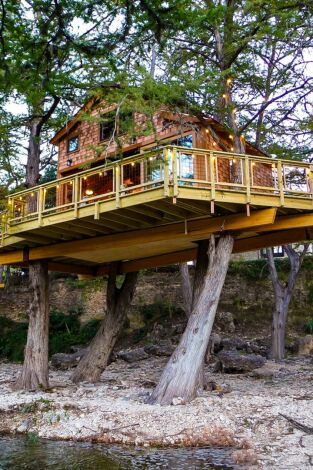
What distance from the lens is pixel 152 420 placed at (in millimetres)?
9000

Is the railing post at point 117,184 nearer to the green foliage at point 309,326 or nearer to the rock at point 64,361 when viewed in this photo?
the rock at point 64,361

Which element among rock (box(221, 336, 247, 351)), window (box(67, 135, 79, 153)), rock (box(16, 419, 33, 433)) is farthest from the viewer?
rock (box(221, 336, 247, 351))

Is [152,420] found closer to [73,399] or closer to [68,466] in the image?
[68,466]

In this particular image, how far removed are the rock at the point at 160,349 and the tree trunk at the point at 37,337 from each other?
721cm

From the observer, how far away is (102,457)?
24.6ft

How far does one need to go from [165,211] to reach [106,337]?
608cm

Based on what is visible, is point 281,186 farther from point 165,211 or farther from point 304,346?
point 304,346

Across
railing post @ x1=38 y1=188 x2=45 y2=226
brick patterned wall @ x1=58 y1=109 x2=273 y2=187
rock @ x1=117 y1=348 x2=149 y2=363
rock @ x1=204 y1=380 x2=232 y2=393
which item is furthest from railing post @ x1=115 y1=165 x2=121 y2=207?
rock @ x1=117 y1=348 x2=149 y2=363

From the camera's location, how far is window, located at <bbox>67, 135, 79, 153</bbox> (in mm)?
18703

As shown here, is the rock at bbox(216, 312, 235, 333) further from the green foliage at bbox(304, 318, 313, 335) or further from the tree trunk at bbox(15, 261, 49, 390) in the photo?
the tree trunk at bbox(15, 261, 49, 390)

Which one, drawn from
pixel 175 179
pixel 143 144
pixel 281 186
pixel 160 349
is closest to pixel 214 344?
pixel 160 349

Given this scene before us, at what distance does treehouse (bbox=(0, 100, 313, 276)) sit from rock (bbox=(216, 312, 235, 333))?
9.23m

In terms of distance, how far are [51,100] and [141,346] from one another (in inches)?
506

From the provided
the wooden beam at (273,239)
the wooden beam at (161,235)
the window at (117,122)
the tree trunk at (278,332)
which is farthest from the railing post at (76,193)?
the tree trunk at (278,332)
